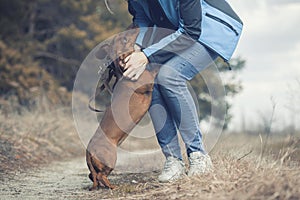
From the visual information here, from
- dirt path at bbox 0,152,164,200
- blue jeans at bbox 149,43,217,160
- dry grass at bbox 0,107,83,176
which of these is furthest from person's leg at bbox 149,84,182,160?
dry grass at bbox 0,107,83,176

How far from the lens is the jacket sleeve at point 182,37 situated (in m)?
3.94

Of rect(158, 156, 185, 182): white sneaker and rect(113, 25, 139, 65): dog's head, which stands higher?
rect(113, 25, 139, 65): dog's head

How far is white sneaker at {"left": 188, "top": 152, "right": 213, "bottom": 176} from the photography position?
13.1 feet

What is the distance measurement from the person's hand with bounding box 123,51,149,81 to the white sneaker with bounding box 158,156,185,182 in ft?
2.44

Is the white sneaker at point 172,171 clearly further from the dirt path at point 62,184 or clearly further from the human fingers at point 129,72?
the human fingers at point 129,72

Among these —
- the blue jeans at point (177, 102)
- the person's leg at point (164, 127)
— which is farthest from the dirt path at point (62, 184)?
the blue jeans at point (177, 102)

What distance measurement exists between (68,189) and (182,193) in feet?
4.38

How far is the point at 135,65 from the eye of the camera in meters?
4.00

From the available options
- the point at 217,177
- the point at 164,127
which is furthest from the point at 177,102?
the point at 217,177

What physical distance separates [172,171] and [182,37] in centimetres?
104

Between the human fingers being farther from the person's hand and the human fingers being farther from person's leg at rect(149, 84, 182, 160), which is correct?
person's leg at rect(149, 84, 182, 160)

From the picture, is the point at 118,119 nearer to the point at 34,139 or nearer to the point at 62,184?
the point at 62,184

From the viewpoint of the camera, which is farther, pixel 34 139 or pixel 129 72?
pixel 34 139

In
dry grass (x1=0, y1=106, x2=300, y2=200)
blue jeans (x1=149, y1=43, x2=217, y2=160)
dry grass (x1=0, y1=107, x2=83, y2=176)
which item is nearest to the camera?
dry grass (x1=0, y1=106, x2=300, y2=200)
